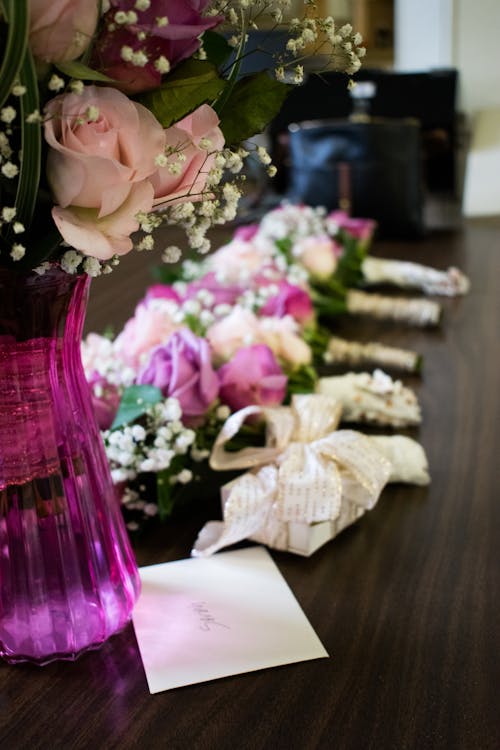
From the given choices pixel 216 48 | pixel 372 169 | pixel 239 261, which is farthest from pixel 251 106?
pixel 372 169

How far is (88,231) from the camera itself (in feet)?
1.76

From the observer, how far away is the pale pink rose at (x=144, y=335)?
1055 millimetres

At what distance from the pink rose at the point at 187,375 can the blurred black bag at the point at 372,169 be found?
1.53 meters

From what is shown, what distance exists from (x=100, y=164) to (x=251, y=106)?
16 centimetres

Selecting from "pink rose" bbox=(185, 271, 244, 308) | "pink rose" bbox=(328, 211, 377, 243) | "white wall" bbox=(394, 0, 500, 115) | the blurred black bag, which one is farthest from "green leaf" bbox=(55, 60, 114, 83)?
"white wall" bbox=(394, 0, 500, 115)

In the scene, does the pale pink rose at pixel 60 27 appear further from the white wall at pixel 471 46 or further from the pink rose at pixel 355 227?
the white wall at pixel 471 46

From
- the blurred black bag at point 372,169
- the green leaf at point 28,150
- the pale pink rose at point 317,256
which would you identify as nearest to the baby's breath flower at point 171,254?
the green leaf at point 28,150

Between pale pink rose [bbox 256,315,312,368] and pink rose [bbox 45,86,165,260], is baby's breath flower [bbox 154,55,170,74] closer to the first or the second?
pink rose [bbox 45,86,165,260]

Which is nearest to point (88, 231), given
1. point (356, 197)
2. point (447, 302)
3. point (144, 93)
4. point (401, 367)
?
point (144, 93)

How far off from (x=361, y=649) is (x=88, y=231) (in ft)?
1.30

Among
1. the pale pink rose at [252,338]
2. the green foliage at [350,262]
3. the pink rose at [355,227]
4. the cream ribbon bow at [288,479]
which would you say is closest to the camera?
the cream ribbon bow at [288,479]

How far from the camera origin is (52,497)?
66 centimetres
